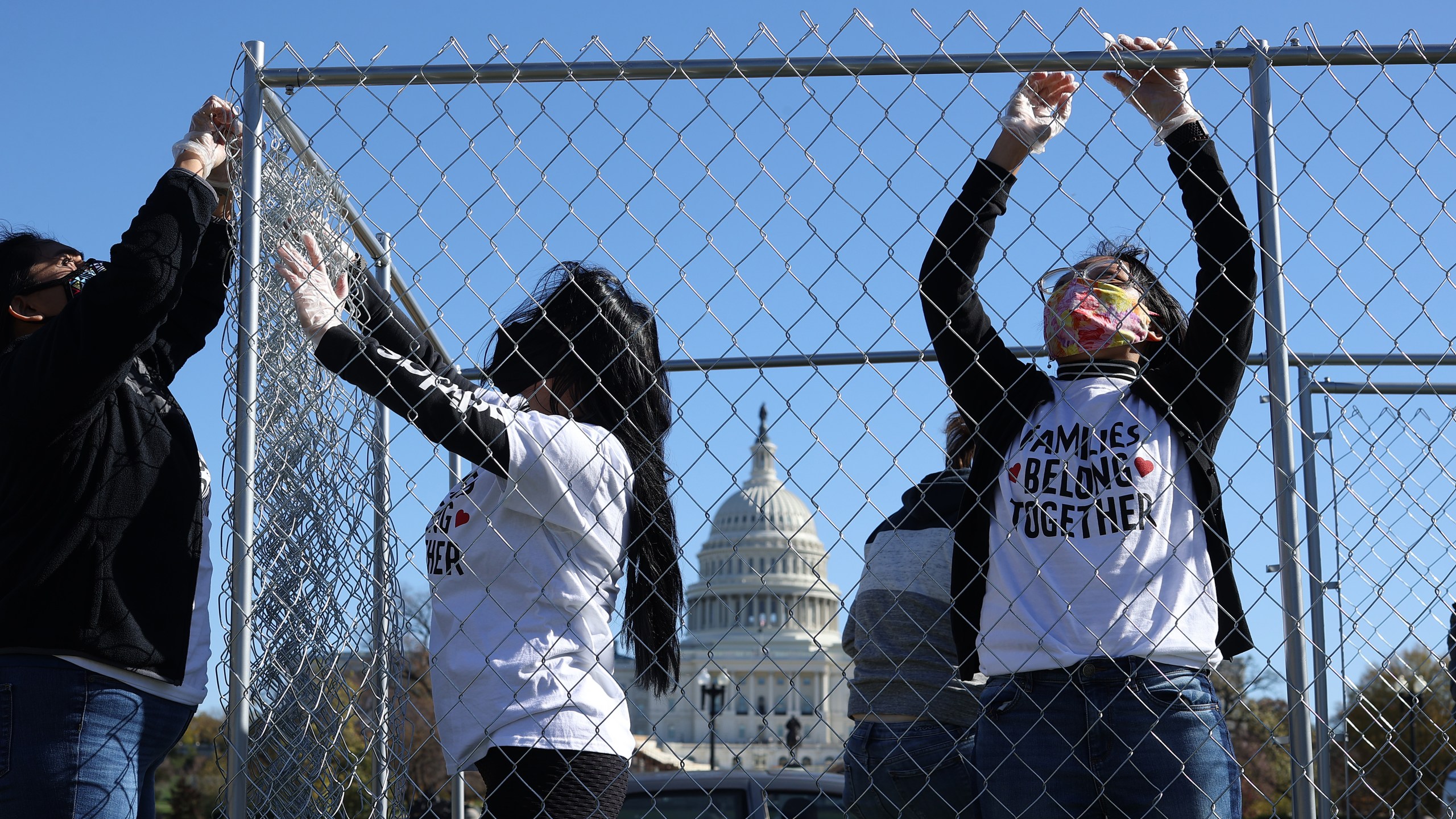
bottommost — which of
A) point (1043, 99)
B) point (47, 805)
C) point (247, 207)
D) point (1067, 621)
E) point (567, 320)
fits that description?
point (47, 805)

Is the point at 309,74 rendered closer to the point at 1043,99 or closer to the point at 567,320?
the point at 567,320

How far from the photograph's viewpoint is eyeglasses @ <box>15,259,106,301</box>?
2709 mm

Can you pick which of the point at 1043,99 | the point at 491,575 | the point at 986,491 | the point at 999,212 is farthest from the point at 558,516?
the point at 1043,99

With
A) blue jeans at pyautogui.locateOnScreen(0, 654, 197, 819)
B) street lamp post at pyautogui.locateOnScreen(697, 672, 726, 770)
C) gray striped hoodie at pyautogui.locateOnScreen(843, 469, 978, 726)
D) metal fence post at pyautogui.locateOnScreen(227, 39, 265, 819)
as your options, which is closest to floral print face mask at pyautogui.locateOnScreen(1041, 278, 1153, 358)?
gray striped hoodie at pyautogui.locateOnScreen(843, 469, 978, 726)

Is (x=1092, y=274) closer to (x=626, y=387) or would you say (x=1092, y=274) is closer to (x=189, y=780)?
(x=626, y=387)

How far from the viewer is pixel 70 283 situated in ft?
8.93

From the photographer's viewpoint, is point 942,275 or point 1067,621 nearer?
point 1067,621

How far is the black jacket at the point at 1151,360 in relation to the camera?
103 inches

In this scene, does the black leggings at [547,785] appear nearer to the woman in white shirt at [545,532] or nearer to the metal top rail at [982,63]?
the woman in white shirt at [545,532]

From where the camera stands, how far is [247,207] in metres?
2.86

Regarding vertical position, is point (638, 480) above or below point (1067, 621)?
above

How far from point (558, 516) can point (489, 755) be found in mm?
494

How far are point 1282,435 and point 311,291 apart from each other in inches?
80.8

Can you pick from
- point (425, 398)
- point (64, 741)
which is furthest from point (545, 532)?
point (64, 741)
